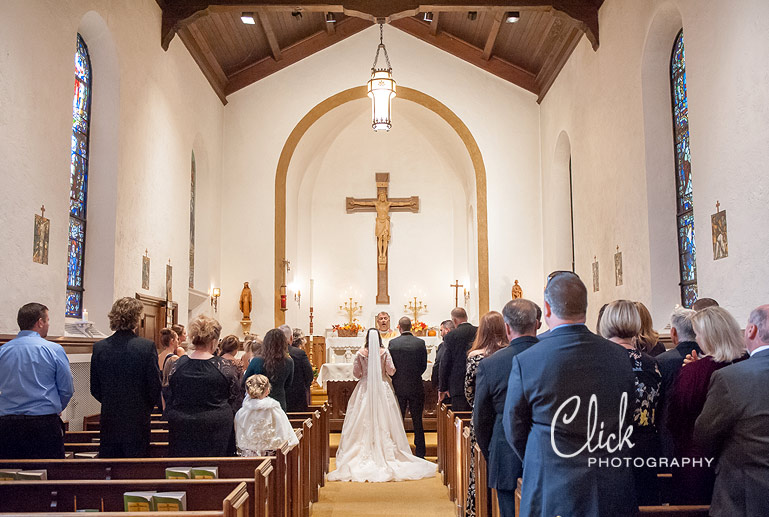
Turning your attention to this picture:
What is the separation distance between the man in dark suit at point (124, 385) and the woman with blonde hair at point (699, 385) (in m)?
2.94

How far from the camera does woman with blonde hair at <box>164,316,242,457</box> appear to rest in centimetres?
427

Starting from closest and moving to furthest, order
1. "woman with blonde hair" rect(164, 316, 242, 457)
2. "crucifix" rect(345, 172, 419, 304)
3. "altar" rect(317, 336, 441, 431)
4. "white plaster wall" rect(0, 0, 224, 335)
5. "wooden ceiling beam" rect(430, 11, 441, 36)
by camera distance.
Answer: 1. "woman with blonde hair" rect(164, 316, 242, 457)
2. "white plaster wall" rect(0, 0, 224, 335)
3. "altar" rect(317, 336, 441, 431)
4. "wooden ceiling beam" rect(430, 11, 441, 36)
5. "crucifix" rect(345, 172, 419, 304)

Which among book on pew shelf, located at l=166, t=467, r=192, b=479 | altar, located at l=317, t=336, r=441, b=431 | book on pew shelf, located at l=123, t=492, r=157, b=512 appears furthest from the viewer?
altar, located at l=317, t=336, r=441, b=431

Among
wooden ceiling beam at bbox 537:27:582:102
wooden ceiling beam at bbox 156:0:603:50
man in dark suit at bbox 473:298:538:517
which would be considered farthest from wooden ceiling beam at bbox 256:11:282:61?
man in dark suit at bbox 473:298:538:517

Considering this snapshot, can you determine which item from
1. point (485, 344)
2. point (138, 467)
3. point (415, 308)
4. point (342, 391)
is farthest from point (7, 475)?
point (415, 308)

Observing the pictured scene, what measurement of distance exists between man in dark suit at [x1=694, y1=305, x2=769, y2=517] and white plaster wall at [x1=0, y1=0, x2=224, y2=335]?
5.17 meters

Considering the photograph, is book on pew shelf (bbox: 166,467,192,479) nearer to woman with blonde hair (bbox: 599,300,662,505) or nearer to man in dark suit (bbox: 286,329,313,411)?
woman with blonde hair (bbox: 599,300,662,505)

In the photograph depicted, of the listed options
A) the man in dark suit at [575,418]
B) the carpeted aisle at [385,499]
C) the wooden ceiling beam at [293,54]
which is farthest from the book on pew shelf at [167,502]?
the wooden ceiling beam at [293,54]

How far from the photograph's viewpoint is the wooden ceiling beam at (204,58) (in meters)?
10.5

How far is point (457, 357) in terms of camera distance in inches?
252

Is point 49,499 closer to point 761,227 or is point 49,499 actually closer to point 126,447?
point 126,447

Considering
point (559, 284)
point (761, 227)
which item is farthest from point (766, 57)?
point (559, 284)

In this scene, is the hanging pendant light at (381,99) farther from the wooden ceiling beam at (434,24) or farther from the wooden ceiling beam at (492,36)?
the wooden ceiling beam at (434,24)

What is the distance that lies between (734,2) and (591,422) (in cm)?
473
